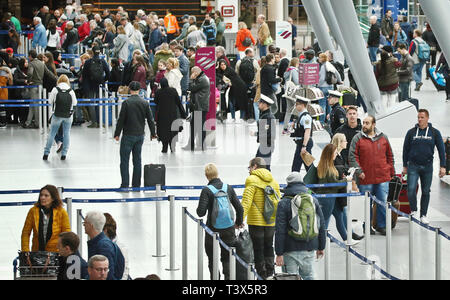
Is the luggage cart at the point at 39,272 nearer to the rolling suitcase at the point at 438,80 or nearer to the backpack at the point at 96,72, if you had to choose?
the backpack at the point at 96,72

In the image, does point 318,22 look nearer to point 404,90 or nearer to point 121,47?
point 404,90

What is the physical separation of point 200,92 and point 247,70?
14.7ft

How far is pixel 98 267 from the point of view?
340 inches

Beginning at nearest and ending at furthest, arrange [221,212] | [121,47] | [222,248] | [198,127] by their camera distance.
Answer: [222,248] → [221,212] → [198,127] → [121,47]

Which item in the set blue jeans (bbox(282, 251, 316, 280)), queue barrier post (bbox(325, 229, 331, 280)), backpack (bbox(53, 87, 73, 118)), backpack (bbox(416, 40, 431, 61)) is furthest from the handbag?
backpack (bbox(416, 40, 431, 61))

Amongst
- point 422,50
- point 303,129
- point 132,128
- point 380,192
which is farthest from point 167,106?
point 422,50

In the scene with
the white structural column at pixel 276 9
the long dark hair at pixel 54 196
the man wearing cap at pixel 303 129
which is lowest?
the long dark hair at pixel 54 196

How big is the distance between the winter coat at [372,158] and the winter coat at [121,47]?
1589 centimetres

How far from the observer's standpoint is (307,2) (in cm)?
3158

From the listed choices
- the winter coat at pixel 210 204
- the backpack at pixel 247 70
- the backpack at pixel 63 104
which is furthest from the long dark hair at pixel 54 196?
the backpack at pixel 247 70

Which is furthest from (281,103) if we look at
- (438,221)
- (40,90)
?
(438,221)

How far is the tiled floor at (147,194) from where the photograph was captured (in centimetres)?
1277

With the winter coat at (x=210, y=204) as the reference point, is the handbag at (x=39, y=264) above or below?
below

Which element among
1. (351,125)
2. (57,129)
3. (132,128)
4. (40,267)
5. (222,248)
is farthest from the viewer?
(57,129)
